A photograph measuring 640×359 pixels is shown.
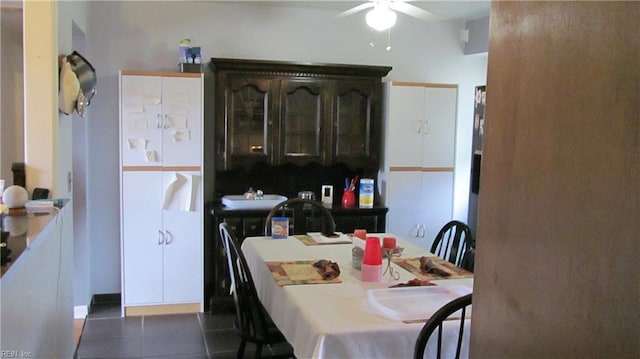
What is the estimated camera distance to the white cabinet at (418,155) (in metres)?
4.55

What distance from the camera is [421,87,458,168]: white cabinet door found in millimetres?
4605

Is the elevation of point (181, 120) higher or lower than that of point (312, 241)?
higher

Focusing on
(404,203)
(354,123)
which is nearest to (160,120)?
(354,123)

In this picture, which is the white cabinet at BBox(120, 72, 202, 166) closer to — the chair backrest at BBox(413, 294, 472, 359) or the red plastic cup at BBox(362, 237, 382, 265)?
the red plastic cup at BBox(362, 237, 382, 265)

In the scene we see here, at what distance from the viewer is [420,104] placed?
15.0 feet

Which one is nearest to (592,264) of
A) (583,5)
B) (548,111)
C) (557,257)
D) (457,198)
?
(557,257)

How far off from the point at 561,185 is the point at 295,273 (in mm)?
1940

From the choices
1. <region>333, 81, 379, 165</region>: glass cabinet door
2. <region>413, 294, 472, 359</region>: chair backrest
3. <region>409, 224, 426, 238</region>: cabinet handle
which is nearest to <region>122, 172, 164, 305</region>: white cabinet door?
<region>333, 81, 379, 165</region>: glass cabinet door

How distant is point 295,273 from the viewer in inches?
99.3

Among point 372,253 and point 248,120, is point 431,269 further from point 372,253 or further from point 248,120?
point 248,120

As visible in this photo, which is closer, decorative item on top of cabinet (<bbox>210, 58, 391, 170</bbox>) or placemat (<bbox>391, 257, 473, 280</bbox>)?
placemat (<bbox>391, 257, 473, 280</bbox>)

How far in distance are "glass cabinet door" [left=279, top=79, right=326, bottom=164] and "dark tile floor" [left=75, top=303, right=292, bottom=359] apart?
1.36 metres

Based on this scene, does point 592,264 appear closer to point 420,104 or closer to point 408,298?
point 408,298

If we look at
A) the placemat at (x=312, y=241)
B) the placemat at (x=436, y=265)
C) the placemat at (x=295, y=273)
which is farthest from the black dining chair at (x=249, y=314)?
the placemat at (x=436, y=265)
